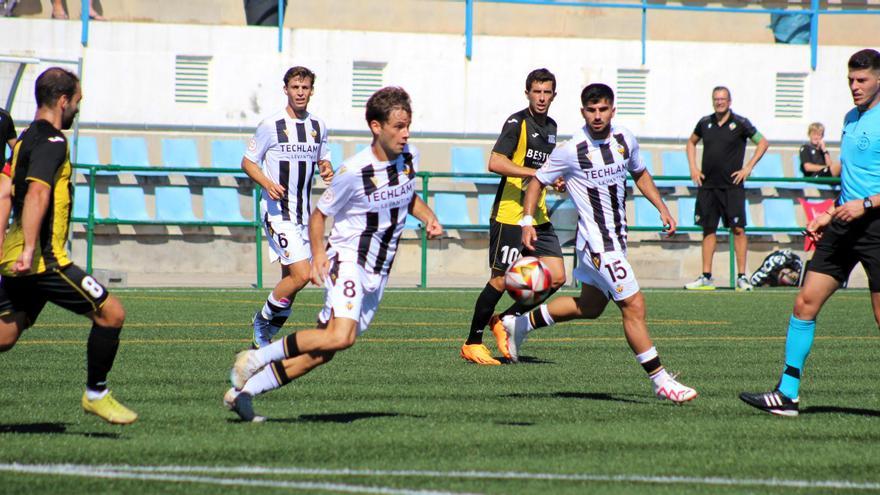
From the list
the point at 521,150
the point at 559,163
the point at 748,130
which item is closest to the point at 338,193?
the point at 559,163

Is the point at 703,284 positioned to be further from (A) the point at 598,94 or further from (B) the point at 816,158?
(A) the point at 598,94

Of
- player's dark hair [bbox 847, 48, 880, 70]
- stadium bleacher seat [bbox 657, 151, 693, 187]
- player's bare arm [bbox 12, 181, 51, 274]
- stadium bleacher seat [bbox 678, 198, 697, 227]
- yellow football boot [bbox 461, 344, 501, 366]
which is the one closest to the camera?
player's bare arm [bbox 12, 181, 51, 274]

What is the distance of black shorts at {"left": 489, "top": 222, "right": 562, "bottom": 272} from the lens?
10602 mm

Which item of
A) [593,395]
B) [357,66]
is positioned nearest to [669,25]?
[357,66]

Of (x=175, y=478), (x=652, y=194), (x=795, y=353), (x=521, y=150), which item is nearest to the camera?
(x=175, y=478)

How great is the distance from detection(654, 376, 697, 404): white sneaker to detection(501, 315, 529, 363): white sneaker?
2.10 meters

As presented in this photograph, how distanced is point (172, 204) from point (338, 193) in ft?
44.6

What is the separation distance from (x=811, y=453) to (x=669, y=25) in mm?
21264

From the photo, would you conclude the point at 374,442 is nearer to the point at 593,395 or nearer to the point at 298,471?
the point at 298,471

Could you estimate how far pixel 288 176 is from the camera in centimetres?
1073

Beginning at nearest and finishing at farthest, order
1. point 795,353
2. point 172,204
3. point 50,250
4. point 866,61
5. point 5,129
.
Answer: point 50,250
point 866,61
point 795,353
point 5,129
point 172,204

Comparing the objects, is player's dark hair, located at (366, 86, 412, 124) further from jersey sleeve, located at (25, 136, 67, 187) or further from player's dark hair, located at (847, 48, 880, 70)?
player's dark hair, located at (847, 48, 880, 70)

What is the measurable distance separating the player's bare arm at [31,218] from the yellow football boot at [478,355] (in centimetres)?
445

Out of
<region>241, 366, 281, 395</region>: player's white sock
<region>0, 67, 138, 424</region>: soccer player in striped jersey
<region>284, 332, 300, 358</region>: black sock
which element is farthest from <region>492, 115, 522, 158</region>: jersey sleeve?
<region>0, 67, 138, 424</region>: soccer player in striped jersey
